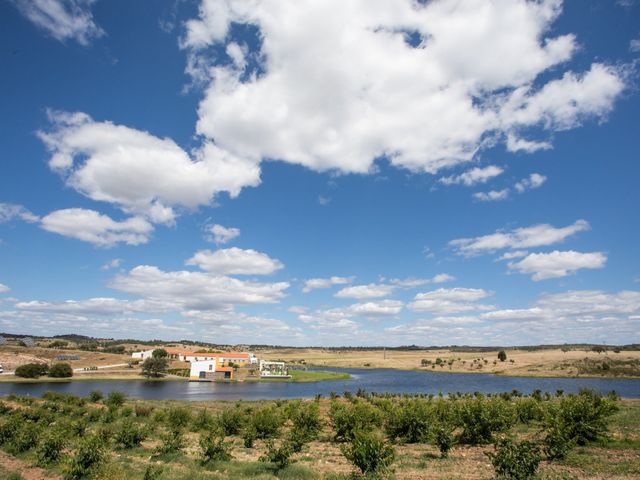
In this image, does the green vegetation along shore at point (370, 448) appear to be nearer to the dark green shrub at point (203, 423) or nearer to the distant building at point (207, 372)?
the dark green shrub at point (203, 423)

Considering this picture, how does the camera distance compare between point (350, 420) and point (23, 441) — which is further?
point (350, 420)

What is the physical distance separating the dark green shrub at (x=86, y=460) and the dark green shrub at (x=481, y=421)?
18.8 meters

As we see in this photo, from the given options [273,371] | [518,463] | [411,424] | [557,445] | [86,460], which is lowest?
[273,371]

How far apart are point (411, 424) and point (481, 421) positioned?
16.2 feet

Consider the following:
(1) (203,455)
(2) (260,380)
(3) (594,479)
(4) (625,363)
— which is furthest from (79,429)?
(4) (625,363)

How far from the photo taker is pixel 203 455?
20750 millimetres

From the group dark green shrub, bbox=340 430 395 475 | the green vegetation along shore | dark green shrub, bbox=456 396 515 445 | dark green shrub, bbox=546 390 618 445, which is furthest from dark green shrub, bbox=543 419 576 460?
dark green shrub, bbox=340 430 395 475

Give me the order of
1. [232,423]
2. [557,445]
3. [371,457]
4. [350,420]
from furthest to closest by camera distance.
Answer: [232,423] → [350,420] → [557,445] → [371,457]

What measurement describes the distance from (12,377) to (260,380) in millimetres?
67701

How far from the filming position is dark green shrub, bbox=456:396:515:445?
2358cm

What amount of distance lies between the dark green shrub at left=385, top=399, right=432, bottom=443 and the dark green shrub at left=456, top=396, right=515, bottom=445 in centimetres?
237

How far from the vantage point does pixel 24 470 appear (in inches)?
749

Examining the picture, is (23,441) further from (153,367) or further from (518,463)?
(153,367)

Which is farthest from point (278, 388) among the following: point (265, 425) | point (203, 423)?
point (265, 425)
